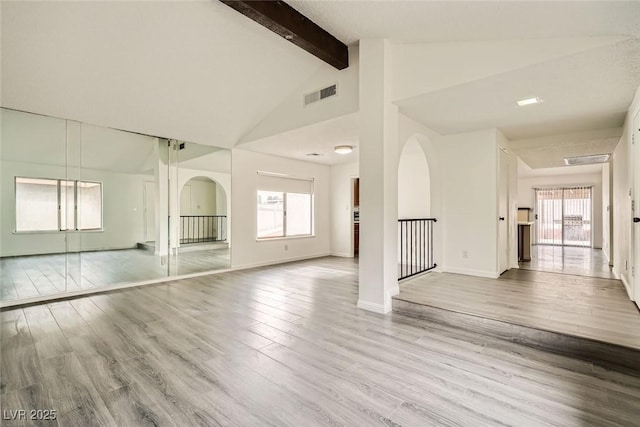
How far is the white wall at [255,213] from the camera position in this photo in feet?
19.6

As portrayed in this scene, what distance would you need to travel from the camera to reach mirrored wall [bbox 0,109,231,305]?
12.7 feet

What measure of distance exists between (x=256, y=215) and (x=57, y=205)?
324 cm

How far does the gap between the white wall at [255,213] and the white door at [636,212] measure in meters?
5.71

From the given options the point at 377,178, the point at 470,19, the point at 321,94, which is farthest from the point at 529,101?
the point at 321,94

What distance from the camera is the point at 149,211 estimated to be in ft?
16.1

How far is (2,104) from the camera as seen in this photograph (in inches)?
142

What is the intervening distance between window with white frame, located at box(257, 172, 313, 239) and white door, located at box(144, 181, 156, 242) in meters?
2.15

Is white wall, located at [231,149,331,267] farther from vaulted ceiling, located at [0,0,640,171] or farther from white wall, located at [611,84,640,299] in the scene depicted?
white wall, located at [611,84,640,299]

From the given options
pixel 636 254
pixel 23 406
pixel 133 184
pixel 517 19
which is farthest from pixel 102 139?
pixel 636 254

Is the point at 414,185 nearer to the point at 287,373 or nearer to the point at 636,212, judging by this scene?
the point at 636,212

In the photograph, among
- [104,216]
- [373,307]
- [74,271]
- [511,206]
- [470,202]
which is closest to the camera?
[373,307]

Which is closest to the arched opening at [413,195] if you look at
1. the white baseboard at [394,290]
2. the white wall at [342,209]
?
the white wall at [342,209]

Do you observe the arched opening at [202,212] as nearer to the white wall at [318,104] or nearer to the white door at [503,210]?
the white wall at [318,104]

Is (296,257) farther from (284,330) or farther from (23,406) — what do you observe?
(23,406)
